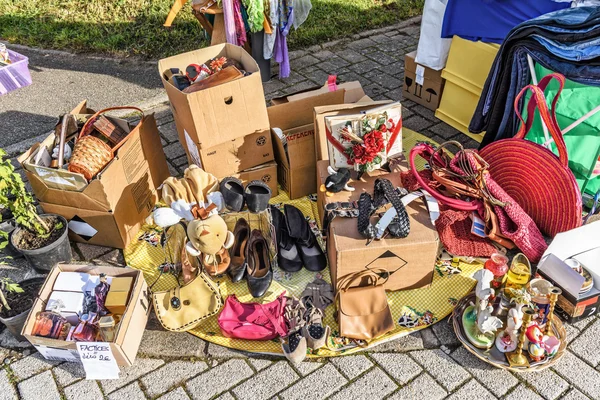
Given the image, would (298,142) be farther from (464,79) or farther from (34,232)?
(34,232)

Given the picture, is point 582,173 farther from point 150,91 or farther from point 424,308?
point 150,91

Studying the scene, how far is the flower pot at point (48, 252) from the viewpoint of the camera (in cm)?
373

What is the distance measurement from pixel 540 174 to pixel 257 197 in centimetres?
219

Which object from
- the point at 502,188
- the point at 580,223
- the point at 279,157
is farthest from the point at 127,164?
the point at 580,223

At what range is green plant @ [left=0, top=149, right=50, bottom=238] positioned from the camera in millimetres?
3497

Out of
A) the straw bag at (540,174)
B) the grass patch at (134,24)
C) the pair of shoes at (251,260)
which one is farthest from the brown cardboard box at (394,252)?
the grass patch at (134,24)

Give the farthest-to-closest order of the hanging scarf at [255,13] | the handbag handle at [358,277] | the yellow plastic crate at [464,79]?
the hanging scarf at [255,13]
the yellow plastic crate at [464,79]
the handbag handle at [358,277]

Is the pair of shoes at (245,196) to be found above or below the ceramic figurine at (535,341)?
above

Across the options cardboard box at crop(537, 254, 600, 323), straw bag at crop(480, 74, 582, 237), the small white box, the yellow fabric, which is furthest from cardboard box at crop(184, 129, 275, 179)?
cardboard box at crop(537, 254, 600, 323)

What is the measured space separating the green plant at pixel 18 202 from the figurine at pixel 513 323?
11.0 ft

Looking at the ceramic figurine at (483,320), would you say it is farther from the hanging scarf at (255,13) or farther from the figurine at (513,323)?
the hanging scarf at (255,13)

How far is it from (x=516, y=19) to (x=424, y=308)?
2836mm

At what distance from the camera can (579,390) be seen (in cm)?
315

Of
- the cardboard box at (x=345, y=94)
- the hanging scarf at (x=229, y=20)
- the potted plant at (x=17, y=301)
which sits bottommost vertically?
the potted plant at (x=17, y=301)
